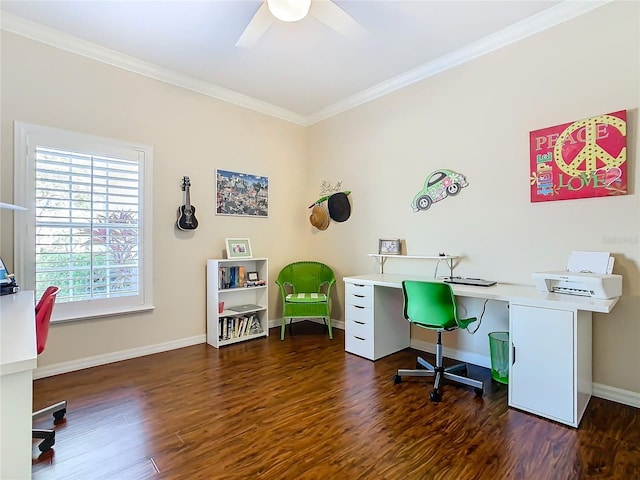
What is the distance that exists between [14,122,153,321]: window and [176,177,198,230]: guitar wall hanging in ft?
1.01

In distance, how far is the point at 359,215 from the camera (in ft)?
13.3

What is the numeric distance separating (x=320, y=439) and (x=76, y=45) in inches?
145

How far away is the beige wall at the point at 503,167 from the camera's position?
2332mm

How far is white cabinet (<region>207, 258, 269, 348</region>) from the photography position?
364cm

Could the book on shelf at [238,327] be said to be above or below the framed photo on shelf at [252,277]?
below

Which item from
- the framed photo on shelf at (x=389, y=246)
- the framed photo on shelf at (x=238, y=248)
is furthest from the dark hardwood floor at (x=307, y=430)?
the framed photo on shelf at (x=238, y=248)

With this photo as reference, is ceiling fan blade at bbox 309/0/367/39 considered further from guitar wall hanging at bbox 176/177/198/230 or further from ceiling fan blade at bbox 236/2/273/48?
guitar wall hanging at bbox 176/177/198/230

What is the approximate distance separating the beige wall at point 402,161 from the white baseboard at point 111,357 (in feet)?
0.18

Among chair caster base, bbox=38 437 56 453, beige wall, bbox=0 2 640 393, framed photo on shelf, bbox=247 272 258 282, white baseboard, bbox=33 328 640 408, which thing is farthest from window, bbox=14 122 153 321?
chair caster base, bbox=38 437 56 453

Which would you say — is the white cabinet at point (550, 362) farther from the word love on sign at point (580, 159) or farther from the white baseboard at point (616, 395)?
the word love on sign at point (580, 159)

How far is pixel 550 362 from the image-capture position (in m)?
2.12

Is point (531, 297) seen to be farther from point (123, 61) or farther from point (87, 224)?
point (123, 61)

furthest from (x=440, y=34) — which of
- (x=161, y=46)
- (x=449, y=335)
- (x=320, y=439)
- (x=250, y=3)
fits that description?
(x=320, y=439)

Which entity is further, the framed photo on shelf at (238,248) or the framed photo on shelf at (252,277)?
the framed photo on shelf at (252,277)
